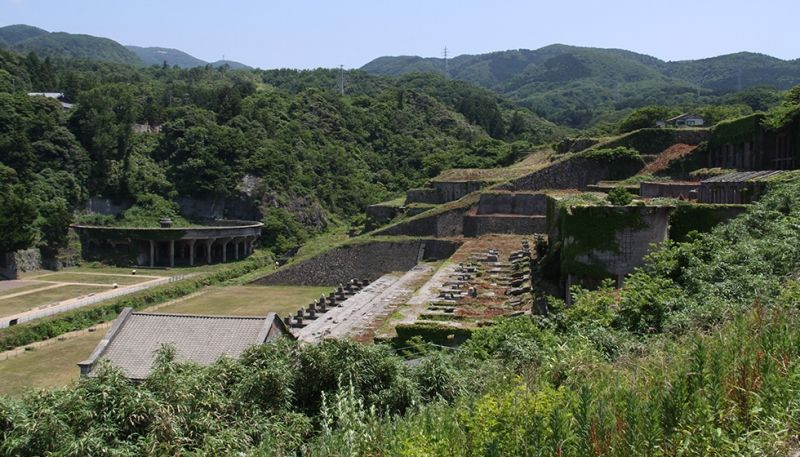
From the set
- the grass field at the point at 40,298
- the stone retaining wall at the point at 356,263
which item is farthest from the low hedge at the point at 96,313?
the stone retaining wall at the point at 356,263

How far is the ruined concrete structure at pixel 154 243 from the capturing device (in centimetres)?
5269

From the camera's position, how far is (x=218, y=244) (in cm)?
5634

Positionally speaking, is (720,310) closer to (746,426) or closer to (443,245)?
(746,426)

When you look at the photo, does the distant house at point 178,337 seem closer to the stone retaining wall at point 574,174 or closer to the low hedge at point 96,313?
the low hedge at point 96,313

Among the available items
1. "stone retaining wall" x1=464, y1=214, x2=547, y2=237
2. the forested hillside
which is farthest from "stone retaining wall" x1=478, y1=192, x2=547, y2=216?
the forested hillside

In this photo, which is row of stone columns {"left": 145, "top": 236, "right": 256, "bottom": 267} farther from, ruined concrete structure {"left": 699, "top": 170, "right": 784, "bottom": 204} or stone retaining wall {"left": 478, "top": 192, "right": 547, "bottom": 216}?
Answer: ruined concrete structure {"left": 699, "top": 170, "right": 784, "bottom": 204}

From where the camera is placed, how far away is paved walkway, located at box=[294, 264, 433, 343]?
81.6ft

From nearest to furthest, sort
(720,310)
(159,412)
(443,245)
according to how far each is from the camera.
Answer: (159,412) → (720,310) → (443,245)

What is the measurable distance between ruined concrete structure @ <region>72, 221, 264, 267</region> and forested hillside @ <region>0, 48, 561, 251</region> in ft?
12.0

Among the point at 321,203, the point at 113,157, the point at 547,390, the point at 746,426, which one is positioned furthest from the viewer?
the point at 321,203

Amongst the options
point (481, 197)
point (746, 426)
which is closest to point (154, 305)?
point (481, 197)

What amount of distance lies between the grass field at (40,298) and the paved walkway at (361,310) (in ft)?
53.8

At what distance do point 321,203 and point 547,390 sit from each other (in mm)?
62886

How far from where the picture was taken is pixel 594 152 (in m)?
41.2
